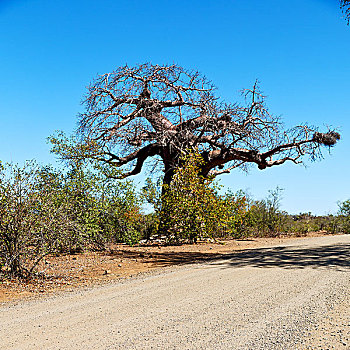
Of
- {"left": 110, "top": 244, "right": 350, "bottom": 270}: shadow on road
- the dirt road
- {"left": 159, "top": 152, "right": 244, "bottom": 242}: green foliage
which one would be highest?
{"left": 159, "top": 152, "right": 244, "bottom": 242}: green foliage

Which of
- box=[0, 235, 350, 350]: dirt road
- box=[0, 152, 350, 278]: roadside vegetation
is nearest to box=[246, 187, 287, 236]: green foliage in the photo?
box=[0, 152, 350, 278]: roadside vegetation

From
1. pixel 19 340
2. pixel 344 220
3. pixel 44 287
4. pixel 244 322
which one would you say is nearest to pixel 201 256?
pixel 44 287

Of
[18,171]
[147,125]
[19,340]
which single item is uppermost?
[147,125]

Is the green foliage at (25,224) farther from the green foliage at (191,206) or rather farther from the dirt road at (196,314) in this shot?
the green foliage at (191,206)

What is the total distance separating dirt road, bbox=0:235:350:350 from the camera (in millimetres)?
3938

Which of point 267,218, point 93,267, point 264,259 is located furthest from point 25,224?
point 267,218

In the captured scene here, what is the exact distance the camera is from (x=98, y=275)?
9172 millimetres

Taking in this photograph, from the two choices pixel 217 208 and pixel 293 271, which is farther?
pixel 217 208

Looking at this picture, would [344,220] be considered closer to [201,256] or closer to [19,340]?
[201,256]

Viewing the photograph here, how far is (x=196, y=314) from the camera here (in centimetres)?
489

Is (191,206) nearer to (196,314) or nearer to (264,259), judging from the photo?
(264,259)

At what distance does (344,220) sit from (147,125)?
15916mm

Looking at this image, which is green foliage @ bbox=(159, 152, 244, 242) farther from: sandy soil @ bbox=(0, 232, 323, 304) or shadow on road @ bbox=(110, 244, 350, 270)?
shadow on road @ bbox=(110, 244, 350, 270)

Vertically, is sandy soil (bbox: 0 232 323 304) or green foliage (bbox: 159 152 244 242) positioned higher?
green foliage (bbox: 159 152 244 242)
